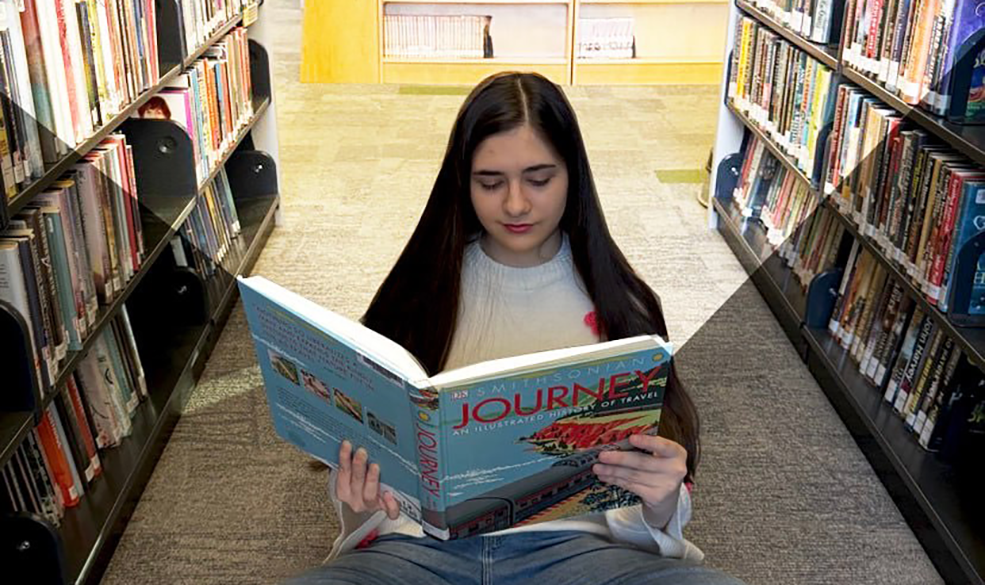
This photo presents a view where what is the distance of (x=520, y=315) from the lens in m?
1.51

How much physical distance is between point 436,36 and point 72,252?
4093mm

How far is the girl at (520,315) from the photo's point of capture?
1.25 m

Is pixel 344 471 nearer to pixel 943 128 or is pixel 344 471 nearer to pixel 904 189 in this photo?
pixel 943 128

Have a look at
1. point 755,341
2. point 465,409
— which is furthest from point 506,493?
point 755,341

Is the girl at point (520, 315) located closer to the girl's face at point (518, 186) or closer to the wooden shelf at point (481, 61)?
the girl's face at point (518, 186)

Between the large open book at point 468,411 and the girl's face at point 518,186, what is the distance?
0.33 metres

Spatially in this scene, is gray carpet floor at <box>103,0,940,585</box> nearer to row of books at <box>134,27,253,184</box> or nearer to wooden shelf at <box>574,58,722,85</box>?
row of books at <box>134,27,253,184</box>

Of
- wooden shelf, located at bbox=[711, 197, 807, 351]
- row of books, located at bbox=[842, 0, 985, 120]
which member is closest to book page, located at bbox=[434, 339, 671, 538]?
row of books, located at bbox=[842, 0, 985, 120]

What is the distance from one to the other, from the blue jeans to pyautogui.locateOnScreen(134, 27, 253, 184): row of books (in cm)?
144

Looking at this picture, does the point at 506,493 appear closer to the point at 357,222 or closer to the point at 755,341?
the point at 755,341

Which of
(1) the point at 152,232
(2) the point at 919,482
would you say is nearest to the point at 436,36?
(1) the point at 152,232

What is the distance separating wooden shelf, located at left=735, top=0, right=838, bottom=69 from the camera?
8.75 feet

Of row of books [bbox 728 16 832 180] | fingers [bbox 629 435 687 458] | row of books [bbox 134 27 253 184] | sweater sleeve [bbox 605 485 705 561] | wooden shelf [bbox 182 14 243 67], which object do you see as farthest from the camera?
row of books [bbox 728 16 832 180]

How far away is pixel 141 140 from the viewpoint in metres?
2.46
